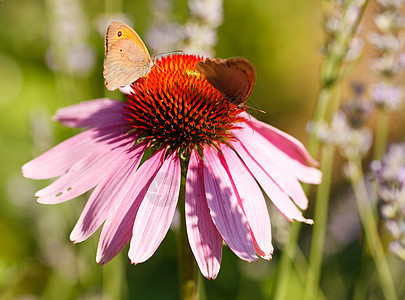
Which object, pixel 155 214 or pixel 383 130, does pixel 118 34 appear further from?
pixel 383 130

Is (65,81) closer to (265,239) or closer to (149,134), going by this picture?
(149,134)

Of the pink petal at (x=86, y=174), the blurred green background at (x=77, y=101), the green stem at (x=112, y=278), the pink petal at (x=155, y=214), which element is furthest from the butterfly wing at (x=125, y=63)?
the green stem at (x=112, y=278)

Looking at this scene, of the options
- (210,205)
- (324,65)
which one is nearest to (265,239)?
(210,205)

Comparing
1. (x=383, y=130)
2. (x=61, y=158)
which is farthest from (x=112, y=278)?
(x=383, y=130)

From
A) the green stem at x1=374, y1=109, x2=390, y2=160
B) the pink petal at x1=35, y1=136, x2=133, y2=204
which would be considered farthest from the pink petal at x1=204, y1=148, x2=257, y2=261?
the green stem at x1=374, y1=109, x2=390, y2=160

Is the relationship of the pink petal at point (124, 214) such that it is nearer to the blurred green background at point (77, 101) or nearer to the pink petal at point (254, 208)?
the pink petal at point (254, 208)

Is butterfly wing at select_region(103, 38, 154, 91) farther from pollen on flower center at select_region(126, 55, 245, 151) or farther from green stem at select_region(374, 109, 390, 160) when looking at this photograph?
green stem at select_region(374, 109, 390, 160)
